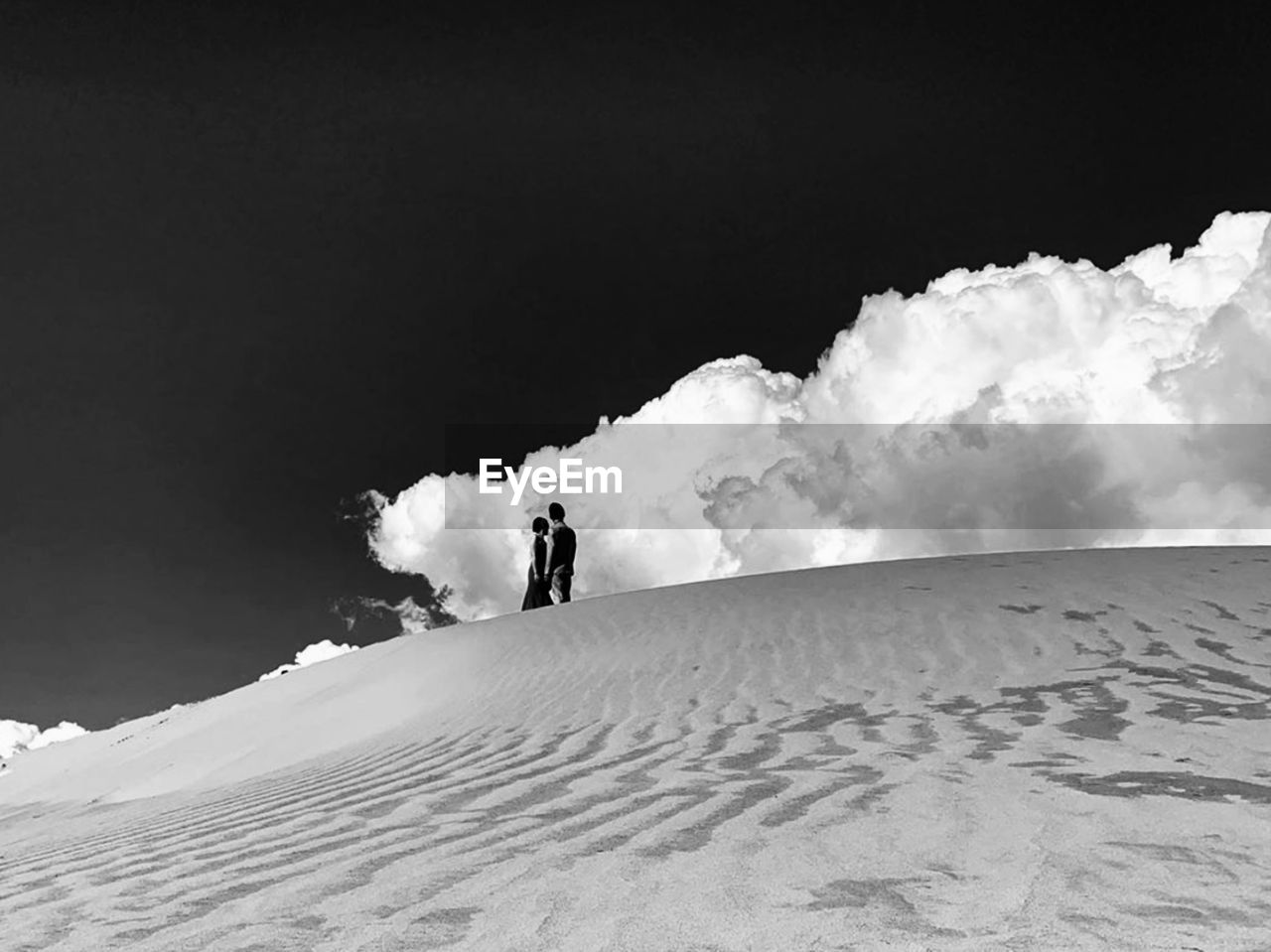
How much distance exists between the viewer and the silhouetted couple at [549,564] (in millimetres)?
14391

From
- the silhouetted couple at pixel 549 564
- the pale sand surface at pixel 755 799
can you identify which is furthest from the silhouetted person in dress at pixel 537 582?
the pale sand surface at pixel 755 799

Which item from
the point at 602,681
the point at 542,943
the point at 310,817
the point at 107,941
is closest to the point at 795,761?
the point at 310,817

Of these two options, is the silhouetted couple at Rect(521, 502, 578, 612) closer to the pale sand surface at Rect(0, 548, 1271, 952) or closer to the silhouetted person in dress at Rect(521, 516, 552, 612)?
the silhouetted person in dress at Rect(521, 516, 552, 612)

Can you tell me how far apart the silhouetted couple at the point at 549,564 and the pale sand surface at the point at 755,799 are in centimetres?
390

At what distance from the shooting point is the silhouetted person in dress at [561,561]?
47.4 ft

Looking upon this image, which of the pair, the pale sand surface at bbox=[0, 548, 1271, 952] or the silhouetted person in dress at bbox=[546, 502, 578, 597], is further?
the silhouetted person in dress at bbox=[546, 502, 578, 597]

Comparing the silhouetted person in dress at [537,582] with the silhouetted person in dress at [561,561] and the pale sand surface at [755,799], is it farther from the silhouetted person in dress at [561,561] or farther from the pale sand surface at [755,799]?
the pale sand surface at [755,799]

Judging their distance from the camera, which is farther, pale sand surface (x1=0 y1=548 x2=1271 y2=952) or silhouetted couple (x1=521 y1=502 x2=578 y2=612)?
silhouetted couple (x1=521 y1=502 x2=578 y2=612)

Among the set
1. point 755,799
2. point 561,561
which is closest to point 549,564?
point 561,561

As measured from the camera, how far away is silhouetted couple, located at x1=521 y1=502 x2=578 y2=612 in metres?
14.4

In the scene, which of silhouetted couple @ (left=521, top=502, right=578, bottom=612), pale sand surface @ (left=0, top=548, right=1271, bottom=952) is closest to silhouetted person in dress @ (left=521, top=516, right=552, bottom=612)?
silhouetted couple @ (left=521, top=502, right=578, bottom=612)

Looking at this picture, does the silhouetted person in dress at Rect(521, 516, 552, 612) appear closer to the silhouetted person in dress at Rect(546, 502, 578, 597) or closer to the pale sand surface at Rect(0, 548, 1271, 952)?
the silhouetted person in dress at Rect(546, 502, 578, 597)

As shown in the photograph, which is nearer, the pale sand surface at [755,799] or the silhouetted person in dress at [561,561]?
the pale sand surface at [755,799]

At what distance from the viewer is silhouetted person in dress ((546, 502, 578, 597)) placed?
1445 centimetres
